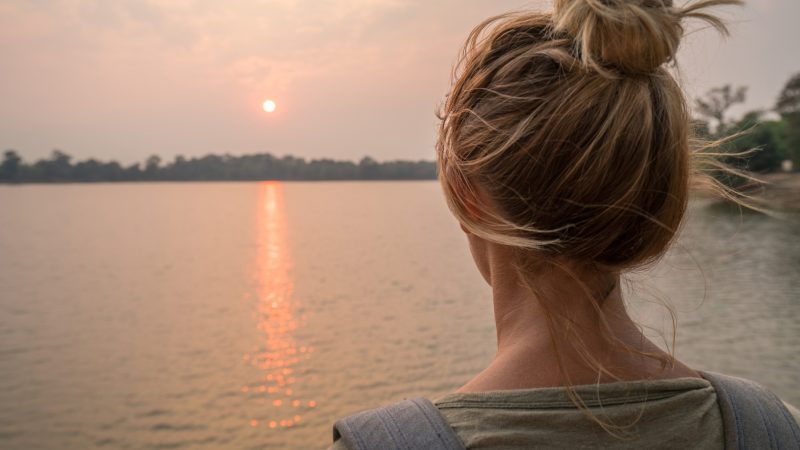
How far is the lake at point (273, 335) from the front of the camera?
35.9 feet

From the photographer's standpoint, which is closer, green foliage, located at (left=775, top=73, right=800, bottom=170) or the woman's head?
the woman's head

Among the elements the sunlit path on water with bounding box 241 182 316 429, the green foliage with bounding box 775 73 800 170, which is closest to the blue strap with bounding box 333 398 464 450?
the sunlit path on water with bounding box 241 182 316 429

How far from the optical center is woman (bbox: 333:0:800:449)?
100 cm

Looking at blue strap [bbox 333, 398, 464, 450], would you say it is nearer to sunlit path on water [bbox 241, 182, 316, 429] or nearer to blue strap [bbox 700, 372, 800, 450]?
blue strap [bbox 700, 372, 800, 450]

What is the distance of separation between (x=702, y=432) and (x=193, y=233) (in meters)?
47.2

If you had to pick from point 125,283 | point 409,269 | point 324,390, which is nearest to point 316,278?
point 409,269

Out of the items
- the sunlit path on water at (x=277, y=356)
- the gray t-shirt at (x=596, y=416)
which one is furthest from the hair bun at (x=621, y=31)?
the sunlit path on water at (x=277, y=356)

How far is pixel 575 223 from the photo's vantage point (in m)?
1.07

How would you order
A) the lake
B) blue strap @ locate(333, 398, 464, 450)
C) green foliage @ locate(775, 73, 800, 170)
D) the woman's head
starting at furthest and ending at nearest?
green foliage @ locate(775, 73, 800, 170)
the lake
the woman's head
blue strap @ locate(333, 398, 464, 450)

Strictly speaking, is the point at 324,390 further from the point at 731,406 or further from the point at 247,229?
the point at 247,229

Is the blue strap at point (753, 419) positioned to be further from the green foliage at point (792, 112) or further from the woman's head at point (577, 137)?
the green foliage at point (792, 112)

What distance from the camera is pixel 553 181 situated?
105 centimetres

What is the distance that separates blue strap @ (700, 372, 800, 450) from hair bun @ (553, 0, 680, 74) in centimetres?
54

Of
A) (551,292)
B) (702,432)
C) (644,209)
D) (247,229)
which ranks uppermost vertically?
(644,209)
